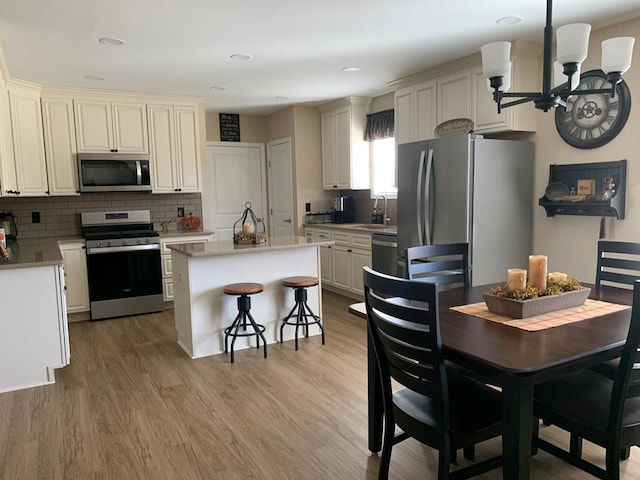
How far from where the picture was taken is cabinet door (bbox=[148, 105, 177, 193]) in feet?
18.0

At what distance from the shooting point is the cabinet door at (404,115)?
189 inches

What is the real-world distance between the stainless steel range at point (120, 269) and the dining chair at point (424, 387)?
12.4 feet

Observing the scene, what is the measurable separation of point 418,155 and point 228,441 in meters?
2.83

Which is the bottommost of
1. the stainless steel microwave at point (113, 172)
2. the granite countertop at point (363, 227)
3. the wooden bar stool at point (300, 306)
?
the wooden bar stool at point (300, 306)

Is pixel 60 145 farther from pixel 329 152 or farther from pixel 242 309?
pixel 329 152

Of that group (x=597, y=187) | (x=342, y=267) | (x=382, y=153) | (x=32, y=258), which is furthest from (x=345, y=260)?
(x=32, y=258)

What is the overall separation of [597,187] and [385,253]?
207 centimetres

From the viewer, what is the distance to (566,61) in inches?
75.2

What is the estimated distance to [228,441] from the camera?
2.50m

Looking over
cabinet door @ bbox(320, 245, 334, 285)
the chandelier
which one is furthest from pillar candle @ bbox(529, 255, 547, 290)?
cabinet door @ bbox(320, 245, 334, 285)

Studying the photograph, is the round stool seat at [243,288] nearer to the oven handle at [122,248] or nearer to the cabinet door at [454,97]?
the oven handle at [122,248]

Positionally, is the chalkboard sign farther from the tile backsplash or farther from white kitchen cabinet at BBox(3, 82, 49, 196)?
white kitchen cabinet at BBox(3, 82, 49, 196)

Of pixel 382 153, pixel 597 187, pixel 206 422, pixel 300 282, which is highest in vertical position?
pixel 382 153

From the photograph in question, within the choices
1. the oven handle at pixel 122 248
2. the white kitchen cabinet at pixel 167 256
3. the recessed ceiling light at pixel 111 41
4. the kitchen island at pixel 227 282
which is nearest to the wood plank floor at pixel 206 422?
the kitchen island at pixel 227 282
